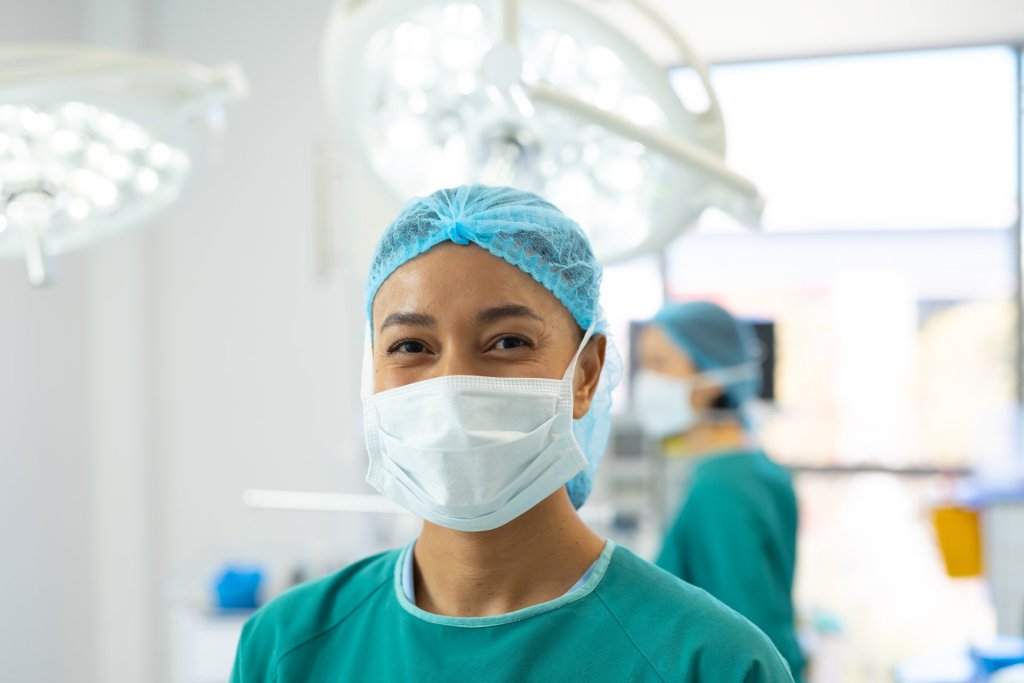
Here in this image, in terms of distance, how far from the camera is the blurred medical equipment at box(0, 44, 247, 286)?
1179 mm

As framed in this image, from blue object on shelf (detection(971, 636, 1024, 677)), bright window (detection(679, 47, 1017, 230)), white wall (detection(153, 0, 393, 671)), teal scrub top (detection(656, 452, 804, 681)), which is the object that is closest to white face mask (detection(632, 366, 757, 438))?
teal scrub top (detection(656, 452, 804, 681))

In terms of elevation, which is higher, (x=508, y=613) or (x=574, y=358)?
(x=574, y=358)

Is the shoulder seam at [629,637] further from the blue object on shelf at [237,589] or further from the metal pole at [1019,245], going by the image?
the metal pole at [1019,245]

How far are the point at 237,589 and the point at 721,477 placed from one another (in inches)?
55.4

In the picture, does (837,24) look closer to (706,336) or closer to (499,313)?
(706,336)

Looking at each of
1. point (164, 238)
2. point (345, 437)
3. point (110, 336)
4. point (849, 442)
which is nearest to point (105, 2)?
point (164, 238)

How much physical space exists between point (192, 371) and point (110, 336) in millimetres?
367

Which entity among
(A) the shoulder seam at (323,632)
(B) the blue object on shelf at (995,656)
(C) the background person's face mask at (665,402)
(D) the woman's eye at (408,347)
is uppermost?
(D) the woman's eye at (408,347)

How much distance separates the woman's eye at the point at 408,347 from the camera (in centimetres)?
106

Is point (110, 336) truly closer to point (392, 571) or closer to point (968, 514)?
point (392, 571)

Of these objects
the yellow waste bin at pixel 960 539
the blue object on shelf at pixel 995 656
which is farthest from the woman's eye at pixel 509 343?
the yellow waste bin at pixel 960 539

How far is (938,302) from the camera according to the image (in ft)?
15.9

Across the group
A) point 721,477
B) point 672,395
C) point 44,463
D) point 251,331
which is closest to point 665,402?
point 672,395

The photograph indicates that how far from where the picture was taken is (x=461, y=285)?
1.02 meters
